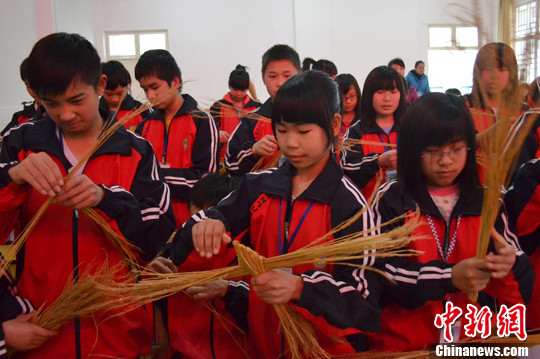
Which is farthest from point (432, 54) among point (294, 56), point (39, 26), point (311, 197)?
point (311, 197)

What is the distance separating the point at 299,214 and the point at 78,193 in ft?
1.91

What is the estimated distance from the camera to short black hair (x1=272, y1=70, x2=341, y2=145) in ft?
4.37

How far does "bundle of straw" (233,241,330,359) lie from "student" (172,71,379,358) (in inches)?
1.2

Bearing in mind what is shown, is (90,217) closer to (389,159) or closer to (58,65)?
(58,65)

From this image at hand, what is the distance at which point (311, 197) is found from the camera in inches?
52.3

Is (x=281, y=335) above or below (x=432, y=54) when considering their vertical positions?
below

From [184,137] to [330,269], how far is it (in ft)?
4.52

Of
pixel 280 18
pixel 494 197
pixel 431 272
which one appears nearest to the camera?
pixel 494 197

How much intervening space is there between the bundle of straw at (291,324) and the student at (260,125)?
1.26 m

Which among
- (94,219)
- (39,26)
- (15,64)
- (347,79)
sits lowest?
(94,219)

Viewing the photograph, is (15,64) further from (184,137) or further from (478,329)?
(478,329)

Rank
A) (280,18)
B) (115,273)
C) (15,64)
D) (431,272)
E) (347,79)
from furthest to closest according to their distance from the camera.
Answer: (280,18) < (15,64) < (347,79) < (115,273) < (431,272)

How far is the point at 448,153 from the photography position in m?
1.37

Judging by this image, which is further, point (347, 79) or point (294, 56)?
point (347, 79)
